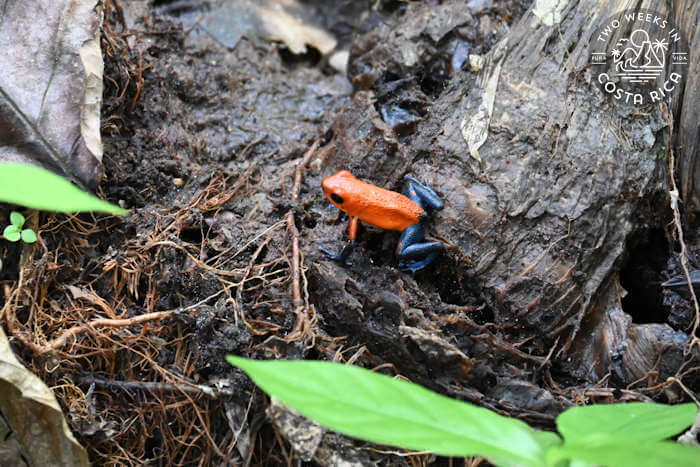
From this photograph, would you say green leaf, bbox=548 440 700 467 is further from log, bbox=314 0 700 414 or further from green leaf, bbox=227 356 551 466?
log, bbox=314 0 700 414

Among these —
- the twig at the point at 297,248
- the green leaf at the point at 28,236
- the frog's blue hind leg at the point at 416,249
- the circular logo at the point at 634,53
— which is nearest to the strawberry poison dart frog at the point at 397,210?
the frog's blue hind leg at the point at 416,249

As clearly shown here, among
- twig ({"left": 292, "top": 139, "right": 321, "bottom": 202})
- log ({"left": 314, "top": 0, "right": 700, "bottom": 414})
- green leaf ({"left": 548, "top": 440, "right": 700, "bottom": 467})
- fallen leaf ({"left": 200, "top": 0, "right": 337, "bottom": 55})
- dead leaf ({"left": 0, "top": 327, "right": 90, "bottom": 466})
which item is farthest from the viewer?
fallen leaf ({"left": 200, "top": 0, "right": 337, "bottom": 55})

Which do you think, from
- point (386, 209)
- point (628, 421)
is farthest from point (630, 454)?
point (386, 209)

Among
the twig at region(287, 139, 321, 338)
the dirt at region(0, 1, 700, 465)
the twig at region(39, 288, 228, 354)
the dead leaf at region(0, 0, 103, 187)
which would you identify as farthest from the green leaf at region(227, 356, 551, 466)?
the dead leaf at region(0, 0, 103, 187)

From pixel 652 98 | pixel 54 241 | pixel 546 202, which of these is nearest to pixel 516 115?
pixel 546 202

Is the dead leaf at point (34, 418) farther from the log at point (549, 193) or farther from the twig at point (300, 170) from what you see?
the twig at point (300, 170)

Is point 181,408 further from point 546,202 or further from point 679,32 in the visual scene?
point 679,32
